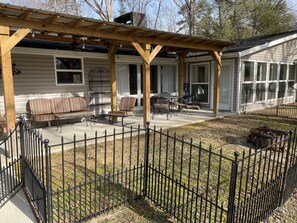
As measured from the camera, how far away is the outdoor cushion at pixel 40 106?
22.6 feet

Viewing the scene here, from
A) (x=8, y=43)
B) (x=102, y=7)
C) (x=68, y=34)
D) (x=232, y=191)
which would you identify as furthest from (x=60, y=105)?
(x=102, y=7)

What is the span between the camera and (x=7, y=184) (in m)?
3.29

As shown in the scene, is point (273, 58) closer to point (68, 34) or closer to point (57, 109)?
point (68, 34)

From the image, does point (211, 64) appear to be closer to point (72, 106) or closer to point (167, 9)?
point (72, 106)

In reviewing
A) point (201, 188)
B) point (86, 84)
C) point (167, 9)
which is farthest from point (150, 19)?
point (201, 188)

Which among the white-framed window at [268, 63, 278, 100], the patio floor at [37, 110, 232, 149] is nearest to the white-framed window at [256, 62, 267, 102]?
the white-framed window at [268, 63, 278, 100]

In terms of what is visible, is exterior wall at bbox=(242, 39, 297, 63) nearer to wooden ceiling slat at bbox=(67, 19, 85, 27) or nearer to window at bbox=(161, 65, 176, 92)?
window at bbox=(161, 65, 176, 92)

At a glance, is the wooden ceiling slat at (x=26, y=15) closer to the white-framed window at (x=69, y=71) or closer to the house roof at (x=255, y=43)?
the white-framed window at (x=69, y=71)

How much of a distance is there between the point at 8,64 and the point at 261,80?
414 inches

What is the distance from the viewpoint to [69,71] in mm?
7875

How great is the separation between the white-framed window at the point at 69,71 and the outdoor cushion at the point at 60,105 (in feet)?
2.15

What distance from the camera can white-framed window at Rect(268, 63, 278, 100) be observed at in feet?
36.9

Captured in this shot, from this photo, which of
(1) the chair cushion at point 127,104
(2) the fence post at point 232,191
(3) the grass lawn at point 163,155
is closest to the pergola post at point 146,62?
(3) the grass lawn at point 163,155

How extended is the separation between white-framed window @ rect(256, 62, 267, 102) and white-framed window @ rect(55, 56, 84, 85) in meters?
8.09
